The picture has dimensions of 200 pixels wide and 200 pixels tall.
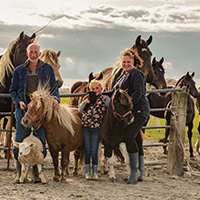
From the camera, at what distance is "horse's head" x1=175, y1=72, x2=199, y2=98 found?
9219mm

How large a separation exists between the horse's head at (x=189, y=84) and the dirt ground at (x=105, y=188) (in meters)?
3.51

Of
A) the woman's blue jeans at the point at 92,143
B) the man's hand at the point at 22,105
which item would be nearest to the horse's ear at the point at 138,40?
the woman's blue jeans at the point at 92,143

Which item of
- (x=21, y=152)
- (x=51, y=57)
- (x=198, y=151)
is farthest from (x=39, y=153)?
(x=198, y=151)

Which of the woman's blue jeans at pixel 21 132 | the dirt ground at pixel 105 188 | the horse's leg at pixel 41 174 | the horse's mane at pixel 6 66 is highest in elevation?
the horse's mane at pixel 6 66

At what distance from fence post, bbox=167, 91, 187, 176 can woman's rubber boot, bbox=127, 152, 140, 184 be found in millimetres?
1288

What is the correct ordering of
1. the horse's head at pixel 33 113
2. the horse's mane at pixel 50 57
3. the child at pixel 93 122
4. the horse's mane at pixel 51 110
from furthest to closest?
the horse's mane at pixel 50 57, the child at pixel 93 122, the horse's mane at pixel 51 110, the horse's head at pixel 33 113

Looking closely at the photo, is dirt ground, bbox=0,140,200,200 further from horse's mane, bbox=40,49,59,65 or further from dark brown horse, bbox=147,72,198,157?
dark brown horse, bbox=147,72,198,157

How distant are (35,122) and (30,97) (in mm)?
353

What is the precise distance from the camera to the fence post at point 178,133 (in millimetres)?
6113

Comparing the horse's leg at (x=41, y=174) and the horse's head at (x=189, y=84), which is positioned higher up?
the horse's head at (x=189, y=84)

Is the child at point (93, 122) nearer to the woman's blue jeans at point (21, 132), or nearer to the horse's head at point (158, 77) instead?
the woman's blue jeans at point (21, 132)

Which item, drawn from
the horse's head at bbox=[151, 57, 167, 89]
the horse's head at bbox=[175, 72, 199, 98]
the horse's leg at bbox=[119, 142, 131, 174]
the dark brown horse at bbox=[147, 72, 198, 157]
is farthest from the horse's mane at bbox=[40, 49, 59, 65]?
the horse's head at bbox=[175, 72, 199, 98]

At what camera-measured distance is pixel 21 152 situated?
4.67 metres

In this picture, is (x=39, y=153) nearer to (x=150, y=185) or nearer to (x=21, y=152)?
(x=21, y=152)
